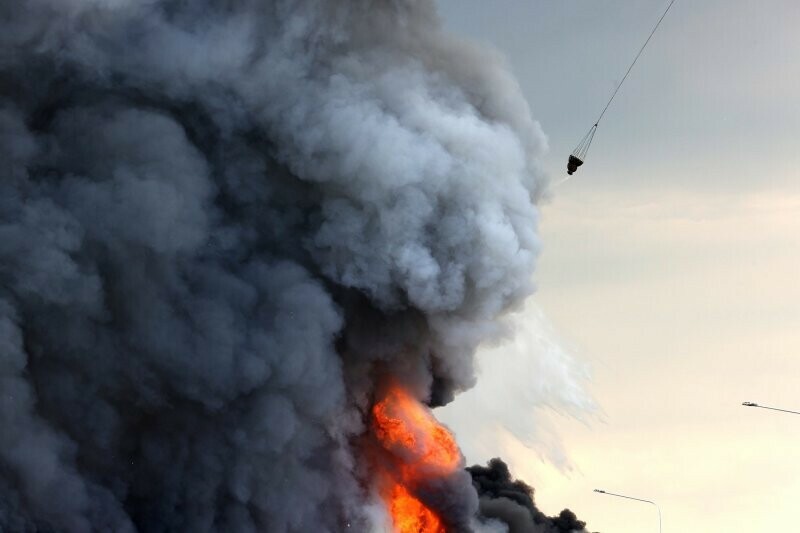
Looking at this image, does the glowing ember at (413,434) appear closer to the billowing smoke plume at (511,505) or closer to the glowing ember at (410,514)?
the glowing ember at (410,514)

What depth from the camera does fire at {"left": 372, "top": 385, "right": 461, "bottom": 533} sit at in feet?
241

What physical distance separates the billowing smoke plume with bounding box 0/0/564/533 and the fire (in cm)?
195

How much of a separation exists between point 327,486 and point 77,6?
2689cm

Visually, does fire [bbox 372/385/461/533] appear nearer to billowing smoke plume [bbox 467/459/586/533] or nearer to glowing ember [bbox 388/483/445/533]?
glowing ember [bbox 388/483/445/533]

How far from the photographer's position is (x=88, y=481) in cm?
7044

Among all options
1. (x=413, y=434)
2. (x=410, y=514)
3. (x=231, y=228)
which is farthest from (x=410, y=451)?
(x=231, y=228)

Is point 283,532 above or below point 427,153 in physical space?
below

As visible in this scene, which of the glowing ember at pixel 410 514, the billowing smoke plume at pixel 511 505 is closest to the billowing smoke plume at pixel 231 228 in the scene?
the glowing ember at pixel 410 514

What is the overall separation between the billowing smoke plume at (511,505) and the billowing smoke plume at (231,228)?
1417 cm

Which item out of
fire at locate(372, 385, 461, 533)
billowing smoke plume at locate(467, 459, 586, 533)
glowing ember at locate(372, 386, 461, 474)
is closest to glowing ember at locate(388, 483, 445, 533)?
fire at locate(372, 385, 461, 533)

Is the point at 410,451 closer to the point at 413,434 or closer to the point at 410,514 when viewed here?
the point at 413,434

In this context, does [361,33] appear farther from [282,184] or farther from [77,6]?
[77,6]

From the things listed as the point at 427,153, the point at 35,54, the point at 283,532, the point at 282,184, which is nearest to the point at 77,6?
the point at 35,54

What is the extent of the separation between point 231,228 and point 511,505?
2675cm
